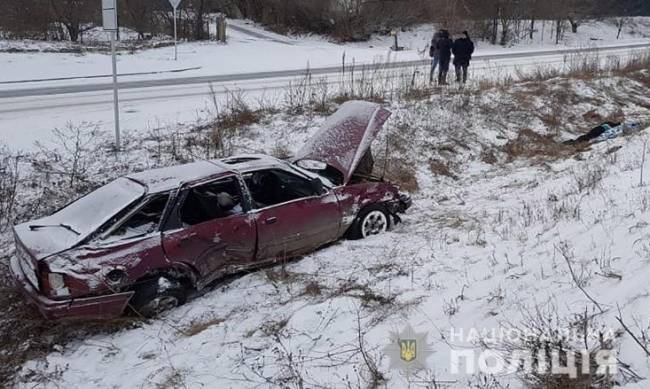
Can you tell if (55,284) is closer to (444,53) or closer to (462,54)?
(444,53)

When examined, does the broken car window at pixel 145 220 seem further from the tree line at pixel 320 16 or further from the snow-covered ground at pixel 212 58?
the tree line at pixel 320 16

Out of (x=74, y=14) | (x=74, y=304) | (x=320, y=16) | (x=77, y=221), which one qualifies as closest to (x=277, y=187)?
(x=77, y=221)

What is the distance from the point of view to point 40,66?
64.2ft

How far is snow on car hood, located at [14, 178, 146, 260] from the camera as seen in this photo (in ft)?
18.5

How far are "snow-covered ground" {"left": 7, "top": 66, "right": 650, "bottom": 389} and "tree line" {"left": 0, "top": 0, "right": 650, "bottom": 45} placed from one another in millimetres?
24233

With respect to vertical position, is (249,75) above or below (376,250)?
above

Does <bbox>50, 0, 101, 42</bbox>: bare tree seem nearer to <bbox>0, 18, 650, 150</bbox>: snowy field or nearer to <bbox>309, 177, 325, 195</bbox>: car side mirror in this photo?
<bbox>0, 18, 650, 150</bbox>: snowy field

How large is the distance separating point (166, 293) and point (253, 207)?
1472 millimetres

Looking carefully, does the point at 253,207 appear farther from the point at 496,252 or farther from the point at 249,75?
the point at 249,75

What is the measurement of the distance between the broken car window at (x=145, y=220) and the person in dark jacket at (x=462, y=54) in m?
13.6

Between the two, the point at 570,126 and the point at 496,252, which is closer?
the point at 496,252

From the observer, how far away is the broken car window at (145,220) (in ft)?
19.5

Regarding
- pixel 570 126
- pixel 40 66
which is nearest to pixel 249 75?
pixel 40 66

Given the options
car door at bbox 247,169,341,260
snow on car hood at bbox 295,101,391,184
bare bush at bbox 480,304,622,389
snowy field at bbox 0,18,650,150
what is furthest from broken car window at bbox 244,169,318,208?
snowy field at bbox 0,18,650,150
